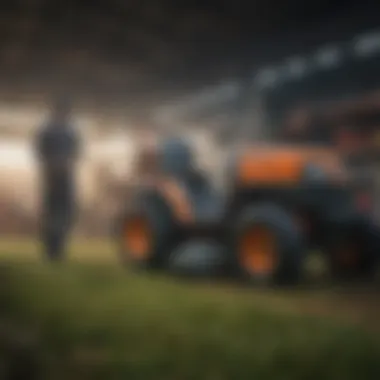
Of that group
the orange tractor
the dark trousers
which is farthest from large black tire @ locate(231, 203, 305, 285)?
the dark trousers

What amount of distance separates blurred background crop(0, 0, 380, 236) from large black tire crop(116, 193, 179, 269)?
3cm

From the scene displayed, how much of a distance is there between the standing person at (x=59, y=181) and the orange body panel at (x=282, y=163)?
20 cm

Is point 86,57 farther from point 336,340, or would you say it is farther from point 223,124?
point 336,340

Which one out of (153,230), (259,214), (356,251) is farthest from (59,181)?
(356,251)

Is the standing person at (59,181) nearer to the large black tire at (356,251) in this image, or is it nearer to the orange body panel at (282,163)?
the orange body panel at (282,163)

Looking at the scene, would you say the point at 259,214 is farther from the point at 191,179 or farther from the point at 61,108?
the point at 61,108

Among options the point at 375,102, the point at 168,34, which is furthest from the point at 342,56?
the point at 168,34

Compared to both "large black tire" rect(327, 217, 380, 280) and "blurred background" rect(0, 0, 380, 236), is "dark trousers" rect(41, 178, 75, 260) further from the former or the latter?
"large black tire" rect(327, 217, 380, 280)

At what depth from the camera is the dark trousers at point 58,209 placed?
2.52 ft

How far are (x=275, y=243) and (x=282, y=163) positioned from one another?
98 mm

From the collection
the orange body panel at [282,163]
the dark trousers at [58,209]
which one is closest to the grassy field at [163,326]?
the dark trousers at [58,209]

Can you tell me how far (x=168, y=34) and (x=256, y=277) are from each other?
0.32 m

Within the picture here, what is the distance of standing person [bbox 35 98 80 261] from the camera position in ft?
2.51

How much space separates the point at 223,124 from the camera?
78 centimetres
